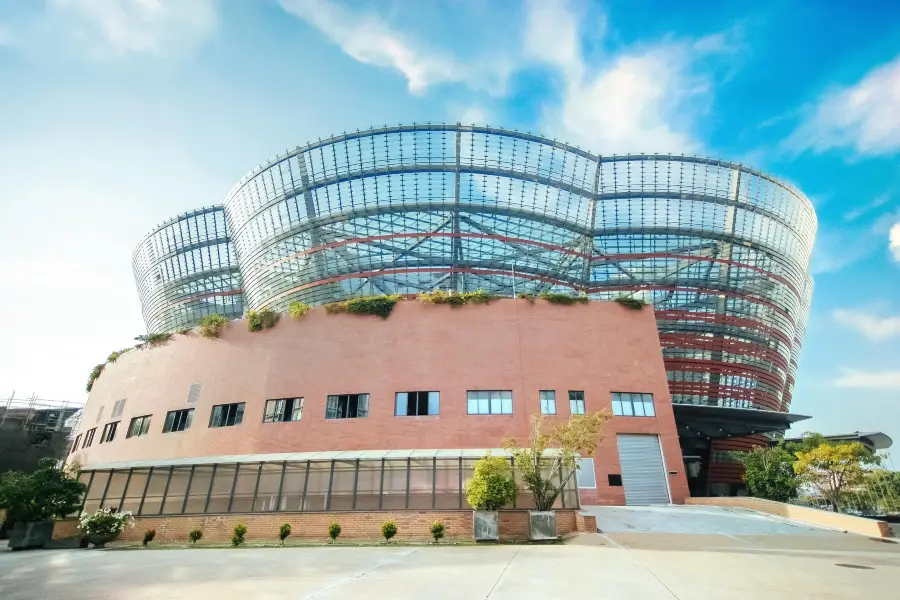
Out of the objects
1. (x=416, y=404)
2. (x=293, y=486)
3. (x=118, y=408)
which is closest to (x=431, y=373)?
(x=416, y=404)

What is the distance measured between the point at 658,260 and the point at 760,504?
29683mm

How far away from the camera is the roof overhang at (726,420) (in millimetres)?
41969

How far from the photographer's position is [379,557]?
14.5 metres

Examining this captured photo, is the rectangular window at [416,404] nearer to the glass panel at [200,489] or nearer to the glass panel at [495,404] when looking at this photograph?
the glass panel at [495,404]

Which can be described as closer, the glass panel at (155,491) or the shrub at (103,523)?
the shrub at (103,523)

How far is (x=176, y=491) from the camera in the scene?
80.4ft

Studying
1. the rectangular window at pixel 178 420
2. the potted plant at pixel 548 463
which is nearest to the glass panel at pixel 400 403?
the potted plant at pixel 548 463

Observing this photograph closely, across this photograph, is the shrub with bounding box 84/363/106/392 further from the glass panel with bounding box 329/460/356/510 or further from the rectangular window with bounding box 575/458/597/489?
the rectangular window with bounding box 575/458/597/489

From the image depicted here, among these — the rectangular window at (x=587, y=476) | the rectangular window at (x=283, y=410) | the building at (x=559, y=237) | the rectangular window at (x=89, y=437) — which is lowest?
the rectangular window at (x=587, y=476)

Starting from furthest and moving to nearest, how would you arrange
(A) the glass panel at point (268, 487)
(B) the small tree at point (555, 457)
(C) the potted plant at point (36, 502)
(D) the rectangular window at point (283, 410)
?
(D) the rectangular window at point (283, 410) < (A) the glass panel at point (268, 487) < (C) the potted plant at point (36, 502) < (B) the small tree at point (555, 457)

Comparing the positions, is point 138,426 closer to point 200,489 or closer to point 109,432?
point 109,432

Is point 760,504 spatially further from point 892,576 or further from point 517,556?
point 517,556

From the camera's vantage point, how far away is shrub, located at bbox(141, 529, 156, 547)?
21717mm

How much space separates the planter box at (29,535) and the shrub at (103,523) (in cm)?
130
